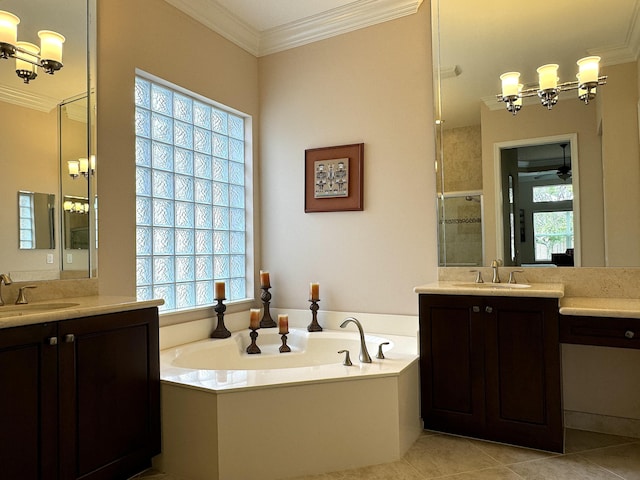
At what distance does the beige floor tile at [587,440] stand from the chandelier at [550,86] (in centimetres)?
187

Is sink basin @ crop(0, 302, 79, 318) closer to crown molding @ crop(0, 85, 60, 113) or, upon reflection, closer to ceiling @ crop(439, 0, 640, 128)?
crown molding @ crop(0, 85, 60, 113)

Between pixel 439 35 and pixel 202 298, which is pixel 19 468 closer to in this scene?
pixel 202 298

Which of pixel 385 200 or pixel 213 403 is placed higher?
pixel 385 200

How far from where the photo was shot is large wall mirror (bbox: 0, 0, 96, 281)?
2.09m

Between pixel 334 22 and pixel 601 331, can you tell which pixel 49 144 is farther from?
pixel 601 331

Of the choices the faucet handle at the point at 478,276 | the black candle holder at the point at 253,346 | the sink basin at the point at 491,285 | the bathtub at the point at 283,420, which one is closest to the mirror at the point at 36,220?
the bathtub at the point at 283,420

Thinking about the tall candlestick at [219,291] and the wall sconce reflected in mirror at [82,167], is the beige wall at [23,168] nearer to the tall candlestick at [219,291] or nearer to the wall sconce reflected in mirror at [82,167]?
the wall sconce reflected in mirror at [82,167]

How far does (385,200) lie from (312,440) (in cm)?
171

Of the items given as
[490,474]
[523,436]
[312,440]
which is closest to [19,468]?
[312,440]

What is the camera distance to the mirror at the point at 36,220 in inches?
83.7

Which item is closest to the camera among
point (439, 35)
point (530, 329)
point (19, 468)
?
point (19, 468)

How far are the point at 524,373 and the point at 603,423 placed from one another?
0.72 metres

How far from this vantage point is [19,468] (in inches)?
62.6

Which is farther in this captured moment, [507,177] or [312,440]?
[507,177]
